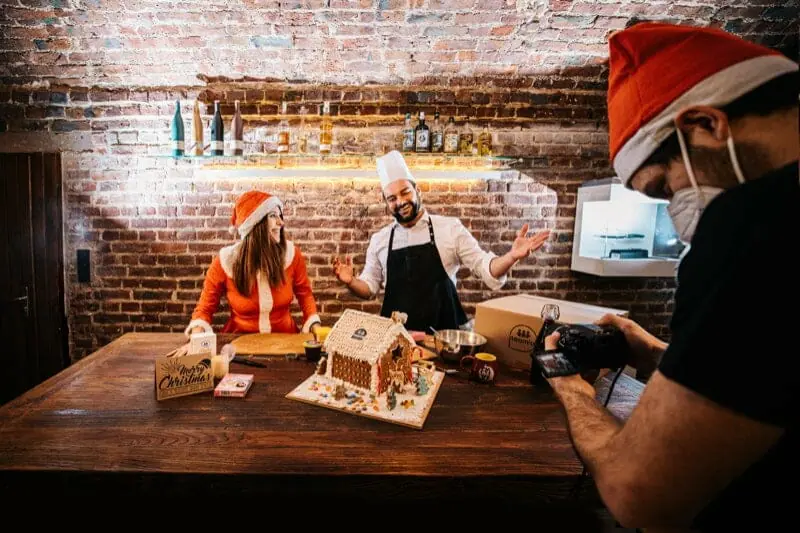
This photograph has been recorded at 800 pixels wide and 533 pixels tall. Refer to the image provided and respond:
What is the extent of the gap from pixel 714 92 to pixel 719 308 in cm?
47

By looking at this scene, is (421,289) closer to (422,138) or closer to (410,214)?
(410,214)

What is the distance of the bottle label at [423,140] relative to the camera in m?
3.29

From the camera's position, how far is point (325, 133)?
3.35m

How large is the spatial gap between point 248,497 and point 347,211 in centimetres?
271

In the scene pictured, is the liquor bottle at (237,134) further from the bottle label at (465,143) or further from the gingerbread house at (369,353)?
the gingerbread house at (369,353)

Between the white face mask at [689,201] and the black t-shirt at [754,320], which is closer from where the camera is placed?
the black t-shirt at [754,320]

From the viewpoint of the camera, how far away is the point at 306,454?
3.76ft

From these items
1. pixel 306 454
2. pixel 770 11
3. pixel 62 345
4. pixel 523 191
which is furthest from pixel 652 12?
pixel 62 345

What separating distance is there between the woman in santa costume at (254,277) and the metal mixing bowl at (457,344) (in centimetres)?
110

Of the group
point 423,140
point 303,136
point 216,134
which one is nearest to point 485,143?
point 423,140

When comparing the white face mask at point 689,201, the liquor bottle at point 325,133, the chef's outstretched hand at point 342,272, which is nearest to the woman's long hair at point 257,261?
the chef's outstretched hand at point 342,272

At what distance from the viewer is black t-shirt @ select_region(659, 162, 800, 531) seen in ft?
1.91

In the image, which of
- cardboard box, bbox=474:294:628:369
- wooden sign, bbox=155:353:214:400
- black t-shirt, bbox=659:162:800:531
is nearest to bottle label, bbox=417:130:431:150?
cardboard box, bbox=474:294:628:369

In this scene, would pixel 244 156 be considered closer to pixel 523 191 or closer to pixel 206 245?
pixel 206 245
